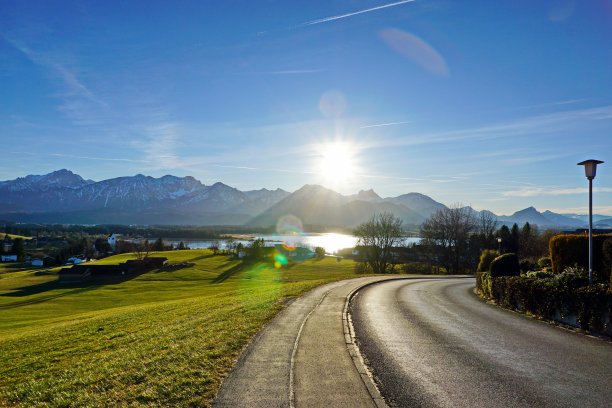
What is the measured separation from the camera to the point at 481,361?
11.7m

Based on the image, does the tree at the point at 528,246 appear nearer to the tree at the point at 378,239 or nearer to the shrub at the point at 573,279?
the tree at the point at 378,239

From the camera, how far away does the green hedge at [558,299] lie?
14664 mm

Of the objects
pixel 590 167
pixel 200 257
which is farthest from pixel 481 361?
pixel 200 257

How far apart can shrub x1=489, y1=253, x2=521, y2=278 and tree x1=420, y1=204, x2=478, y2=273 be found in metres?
50.2

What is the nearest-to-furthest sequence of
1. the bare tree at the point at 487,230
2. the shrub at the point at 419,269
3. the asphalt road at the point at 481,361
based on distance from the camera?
the asphalt road at the point at 481,361
the shrub at the point at 419,269
the bare tree at the point at 487,230

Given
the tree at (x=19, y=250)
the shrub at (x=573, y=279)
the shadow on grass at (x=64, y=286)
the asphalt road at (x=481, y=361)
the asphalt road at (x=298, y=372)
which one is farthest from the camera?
the tree at (x=19, y=250)

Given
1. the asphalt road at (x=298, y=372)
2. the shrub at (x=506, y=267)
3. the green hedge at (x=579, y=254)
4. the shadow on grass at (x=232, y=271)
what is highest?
the green hedge at (x=579, y=254)

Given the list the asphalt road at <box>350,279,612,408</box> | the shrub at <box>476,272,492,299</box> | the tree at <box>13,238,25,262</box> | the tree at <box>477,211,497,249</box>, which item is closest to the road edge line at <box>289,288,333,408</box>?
the asphalt road at <box>350,279,612,408</box>

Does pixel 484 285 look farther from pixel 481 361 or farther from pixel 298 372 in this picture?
pixel 298 372

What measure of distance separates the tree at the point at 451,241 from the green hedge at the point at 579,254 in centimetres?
5581

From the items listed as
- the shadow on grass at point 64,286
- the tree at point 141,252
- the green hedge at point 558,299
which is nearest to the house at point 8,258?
the tree at point 141,252

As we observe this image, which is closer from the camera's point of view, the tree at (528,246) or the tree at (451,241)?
the tree at (451,241)

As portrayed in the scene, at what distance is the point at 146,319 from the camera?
23.8 meters

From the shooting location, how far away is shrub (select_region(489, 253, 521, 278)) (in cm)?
2786
